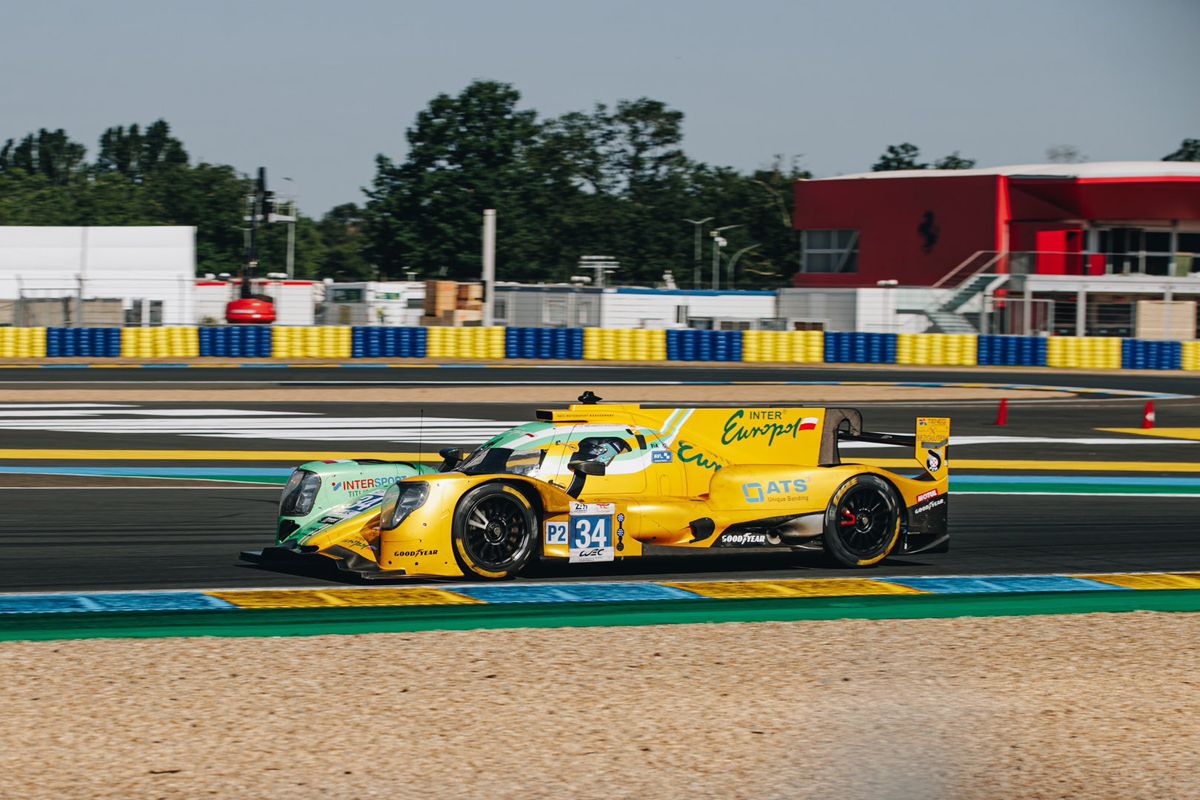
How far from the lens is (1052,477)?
723 inches

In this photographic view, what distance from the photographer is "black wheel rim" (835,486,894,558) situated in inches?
435

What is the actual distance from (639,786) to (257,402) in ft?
72.8

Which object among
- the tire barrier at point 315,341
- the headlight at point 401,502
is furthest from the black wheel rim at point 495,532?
the tire barrier at point 315,341

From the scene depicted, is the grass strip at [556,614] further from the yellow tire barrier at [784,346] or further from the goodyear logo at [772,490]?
the yellow tire barrier at [784,346]

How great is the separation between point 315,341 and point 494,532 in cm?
3311

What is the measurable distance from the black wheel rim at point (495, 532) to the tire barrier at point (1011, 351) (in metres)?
34.4

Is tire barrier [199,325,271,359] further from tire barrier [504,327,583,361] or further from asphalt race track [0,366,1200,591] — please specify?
asphalt race track [0,366,1200,591]

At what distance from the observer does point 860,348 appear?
43.0m

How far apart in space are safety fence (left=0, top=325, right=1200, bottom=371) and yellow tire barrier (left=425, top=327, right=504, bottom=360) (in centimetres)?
3

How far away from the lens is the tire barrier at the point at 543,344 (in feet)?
141

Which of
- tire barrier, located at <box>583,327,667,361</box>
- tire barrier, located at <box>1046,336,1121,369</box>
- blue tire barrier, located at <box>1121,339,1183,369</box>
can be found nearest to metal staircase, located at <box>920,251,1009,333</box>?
tire barrier, located at <box>1046,336,1121,369</box>

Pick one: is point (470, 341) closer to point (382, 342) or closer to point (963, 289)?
point (382, 342)

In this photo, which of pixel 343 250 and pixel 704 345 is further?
pixel 343 250

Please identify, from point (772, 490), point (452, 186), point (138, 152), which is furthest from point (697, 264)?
point (138, 152)
